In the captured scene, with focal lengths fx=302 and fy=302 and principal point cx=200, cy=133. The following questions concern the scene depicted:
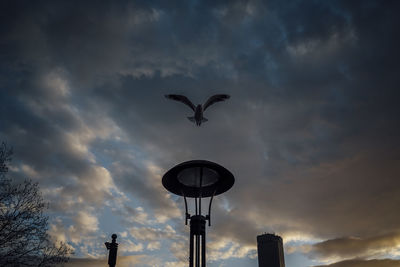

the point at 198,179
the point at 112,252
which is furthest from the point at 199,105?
the point at 112,252

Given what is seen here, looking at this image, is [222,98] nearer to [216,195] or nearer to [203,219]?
[216,195]

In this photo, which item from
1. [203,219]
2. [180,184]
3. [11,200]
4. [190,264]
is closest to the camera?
[190,264]

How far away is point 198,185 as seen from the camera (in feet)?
35.0

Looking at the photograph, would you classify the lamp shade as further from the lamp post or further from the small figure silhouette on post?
the small figure silhouette on post

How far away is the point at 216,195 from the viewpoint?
11.2m

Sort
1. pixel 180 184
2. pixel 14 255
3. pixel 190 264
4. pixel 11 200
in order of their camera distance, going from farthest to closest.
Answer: pixel 11 200 < pixel 14 255 < pixel 180 184 < pixel 190 264

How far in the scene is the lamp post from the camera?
9.33 m

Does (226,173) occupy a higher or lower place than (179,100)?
lower

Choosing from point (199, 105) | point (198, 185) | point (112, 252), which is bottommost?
point (112, 252)

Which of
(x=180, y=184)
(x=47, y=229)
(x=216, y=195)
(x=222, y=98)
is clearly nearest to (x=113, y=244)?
(x=180, y=184)

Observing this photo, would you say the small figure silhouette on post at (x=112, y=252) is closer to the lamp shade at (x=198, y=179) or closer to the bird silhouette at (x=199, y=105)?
the lamp shade at (x=198, y=179)

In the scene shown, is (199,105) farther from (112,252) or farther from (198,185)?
(112,252)

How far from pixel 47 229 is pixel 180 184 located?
1138cm

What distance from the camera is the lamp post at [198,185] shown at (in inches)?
367
